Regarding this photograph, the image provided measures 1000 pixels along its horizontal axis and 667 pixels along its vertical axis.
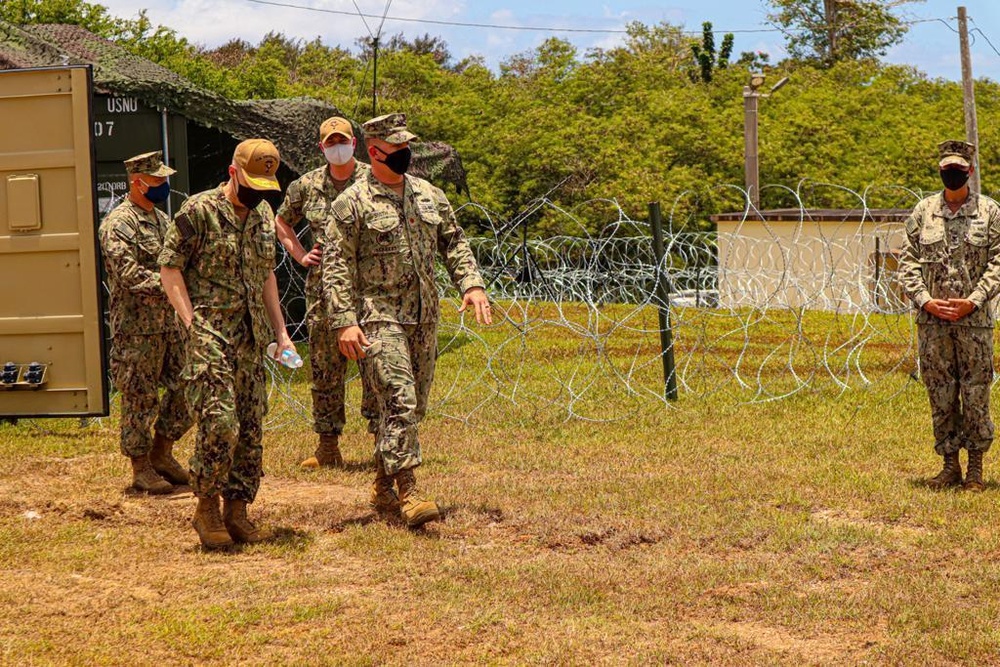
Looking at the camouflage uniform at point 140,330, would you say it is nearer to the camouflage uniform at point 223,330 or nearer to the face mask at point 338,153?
the face mask at point 338,153

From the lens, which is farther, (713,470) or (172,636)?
(713,470)

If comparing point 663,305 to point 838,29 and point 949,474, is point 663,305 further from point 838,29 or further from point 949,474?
point 838,29

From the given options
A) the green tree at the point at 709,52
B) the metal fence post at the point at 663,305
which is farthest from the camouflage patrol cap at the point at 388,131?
the green tree at the point at 709,52

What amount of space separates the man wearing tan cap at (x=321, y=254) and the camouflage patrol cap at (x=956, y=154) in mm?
3198

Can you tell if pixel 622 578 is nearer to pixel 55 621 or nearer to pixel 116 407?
pixel 55 621

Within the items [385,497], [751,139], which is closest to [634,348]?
[385,497]

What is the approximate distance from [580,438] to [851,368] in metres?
4.66

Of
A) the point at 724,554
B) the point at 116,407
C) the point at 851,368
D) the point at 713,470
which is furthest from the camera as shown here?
the point at 851,368

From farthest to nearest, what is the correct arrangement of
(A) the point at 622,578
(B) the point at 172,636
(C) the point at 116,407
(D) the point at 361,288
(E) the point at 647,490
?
(C) the point at 116,407, (E) the point at 647,490, (D) the point at 361,288, (A) the point at 622,578, (B) the point at 172,636

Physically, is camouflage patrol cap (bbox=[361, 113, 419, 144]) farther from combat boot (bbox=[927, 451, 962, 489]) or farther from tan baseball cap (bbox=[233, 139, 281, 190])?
combat boot (bbox=[927, 451, 962, 489])

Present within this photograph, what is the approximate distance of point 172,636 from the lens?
4.93 meters

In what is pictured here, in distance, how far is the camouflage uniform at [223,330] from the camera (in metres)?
5.97

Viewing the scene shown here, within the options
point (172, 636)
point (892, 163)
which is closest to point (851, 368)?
point (172, 636)

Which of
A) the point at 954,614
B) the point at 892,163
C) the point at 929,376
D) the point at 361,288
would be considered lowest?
the point at 954,614
